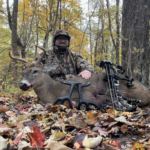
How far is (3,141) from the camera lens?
1.29m

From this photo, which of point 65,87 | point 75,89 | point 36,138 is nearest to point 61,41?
point 65,87

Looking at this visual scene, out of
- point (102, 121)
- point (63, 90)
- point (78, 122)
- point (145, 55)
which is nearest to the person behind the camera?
point (78, 122)

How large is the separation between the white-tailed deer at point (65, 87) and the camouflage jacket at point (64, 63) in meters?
0.28

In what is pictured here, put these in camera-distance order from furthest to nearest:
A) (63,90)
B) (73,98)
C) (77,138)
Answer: (63,90) < (73,98) < (77,138)

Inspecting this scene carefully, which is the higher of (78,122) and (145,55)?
(145,55)

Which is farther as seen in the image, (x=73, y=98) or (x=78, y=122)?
(x=73, y=98)

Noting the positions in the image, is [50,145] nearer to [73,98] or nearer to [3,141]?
[3,141]

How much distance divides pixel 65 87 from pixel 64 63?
52.7 inches

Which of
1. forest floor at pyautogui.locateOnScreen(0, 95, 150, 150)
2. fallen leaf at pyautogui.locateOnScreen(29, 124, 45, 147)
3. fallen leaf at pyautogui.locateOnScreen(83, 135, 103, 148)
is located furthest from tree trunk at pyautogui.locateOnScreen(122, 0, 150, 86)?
fallen leaf at pyautogui.locateOnScreen(29, 124, 45, 147)

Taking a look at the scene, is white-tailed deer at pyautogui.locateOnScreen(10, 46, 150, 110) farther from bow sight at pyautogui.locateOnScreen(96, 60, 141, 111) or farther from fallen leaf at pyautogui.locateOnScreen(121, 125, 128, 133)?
fallen leaf at pyautogui.locateOnScreen(121, 125, 128, 133)

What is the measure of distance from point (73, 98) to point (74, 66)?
5.71 ft

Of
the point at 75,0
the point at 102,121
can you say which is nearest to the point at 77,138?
the point at 102,121

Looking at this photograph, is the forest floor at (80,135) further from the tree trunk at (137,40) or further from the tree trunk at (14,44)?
the tree trunk at (14,44)

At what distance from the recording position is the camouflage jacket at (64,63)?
5217 millimetres
